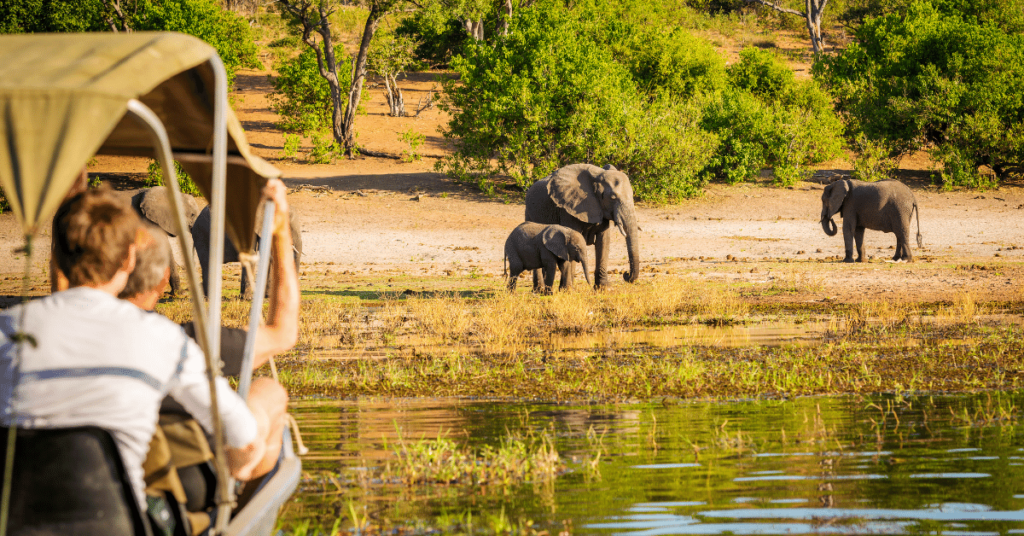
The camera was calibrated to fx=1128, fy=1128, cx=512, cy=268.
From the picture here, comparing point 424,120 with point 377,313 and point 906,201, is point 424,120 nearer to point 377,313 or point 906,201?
point 906,201

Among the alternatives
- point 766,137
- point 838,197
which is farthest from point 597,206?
point 766,137

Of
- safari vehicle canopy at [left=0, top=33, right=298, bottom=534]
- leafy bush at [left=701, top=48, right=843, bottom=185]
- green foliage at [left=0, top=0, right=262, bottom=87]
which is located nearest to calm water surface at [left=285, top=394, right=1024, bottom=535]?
safari vehicle canopy at [left=0, top=33, right=298, bottom=534]

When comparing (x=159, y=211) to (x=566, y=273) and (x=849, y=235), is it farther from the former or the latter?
(x=849, y=235)

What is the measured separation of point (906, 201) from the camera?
71.9 ft

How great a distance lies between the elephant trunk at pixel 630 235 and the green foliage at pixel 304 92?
968 inches

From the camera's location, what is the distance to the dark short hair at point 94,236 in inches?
128

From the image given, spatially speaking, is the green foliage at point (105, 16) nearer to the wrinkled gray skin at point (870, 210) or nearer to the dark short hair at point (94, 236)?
the wrinkled gray skin at point (870, 210)

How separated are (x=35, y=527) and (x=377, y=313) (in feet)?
37.1

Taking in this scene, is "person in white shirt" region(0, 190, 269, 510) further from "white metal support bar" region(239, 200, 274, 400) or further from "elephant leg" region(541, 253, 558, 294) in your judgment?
"elephant leg" region(541, 253, 558, 294)

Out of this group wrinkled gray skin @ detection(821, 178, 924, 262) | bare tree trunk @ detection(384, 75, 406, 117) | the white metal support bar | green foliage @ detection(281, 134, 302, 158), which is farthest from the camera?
bare tree trunk @ detection(384, 75, 406, 117)

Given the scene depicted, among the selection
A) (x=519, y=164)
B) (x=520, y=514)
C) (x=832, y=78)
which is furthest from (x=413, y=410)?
(x=832, y=78)

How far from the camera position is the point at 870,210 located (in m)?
22.1

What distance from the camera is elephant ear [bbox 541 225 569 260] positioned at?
649 inches

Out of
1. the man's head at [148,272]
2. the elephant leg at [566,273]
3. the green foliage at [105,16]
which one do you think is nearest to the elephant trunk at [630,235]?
the elephant leg at [566,273]
